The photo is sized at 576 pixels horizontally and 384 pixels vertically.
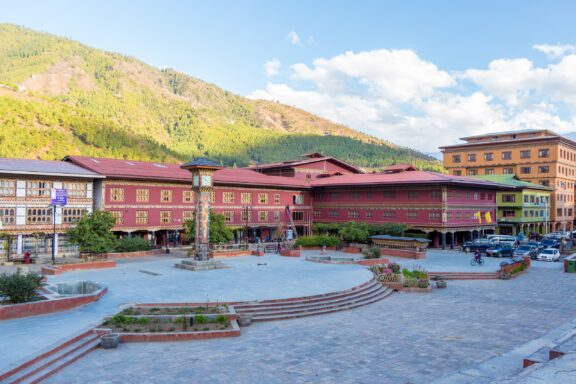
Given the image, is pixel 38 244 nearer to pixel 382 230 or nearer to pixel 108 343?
pixel 108 343

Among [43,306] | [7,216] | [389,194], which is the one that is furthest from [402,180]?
[43,306]

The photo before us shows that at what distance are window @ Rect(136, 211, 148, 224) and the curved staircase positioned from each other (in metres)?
29.1

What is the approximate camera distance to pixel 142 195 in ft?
153

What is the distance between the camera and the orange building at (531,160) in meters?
80.0

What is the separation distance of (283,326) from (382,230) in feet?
111

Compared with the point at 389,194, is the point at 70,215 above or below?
below

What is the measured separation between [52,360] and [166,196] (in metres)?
36.2

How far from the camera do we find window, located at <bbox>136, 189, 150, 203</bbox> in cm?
4625

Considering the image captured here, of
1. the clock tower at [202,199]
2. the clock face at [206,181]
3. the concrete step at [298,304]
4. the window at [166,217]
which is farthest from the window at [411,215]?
the concrete step at [298,304]

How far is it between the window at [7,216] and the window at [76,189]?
481 cm

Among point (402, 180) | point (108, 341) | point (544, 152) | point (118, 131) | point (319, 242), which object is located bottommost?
point (108, 341)

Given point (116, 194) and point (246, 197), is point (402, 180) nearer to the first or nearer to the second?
point (246, 197)

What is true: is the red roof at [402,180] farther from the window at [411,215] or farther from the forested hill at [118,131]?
the forested hill at [118,131]

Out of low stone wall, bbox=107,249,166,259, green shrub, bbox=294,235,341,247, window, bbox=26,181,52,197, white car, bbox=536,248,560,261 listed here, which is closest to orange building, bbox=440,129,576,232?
white car, bbox=536,248,560,261
